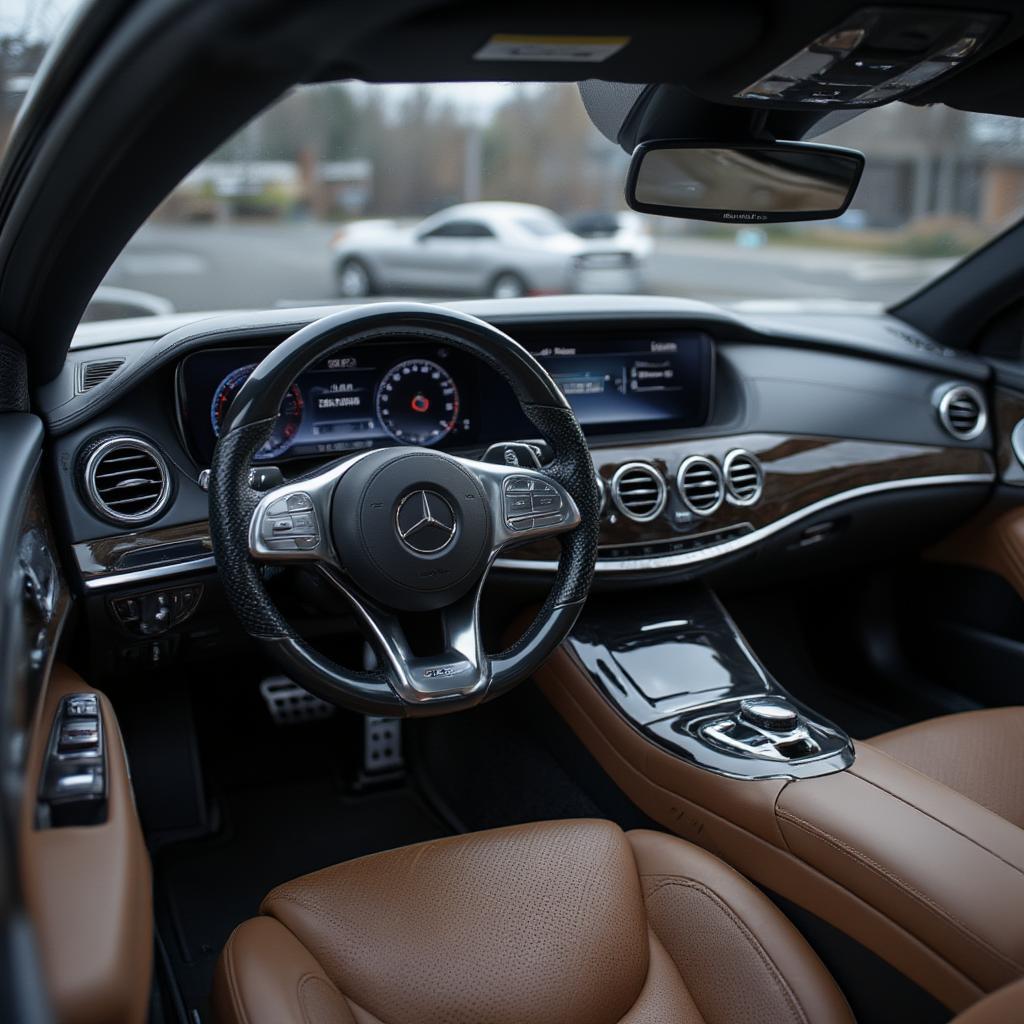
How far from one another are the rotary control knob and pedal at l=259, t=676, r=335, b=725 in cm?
114

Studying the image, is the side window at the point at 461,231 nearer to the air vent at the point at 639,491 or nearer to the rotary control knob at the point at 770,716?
the air vent at the point at 639,491

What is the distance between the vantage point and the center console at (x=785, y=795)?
143 cm

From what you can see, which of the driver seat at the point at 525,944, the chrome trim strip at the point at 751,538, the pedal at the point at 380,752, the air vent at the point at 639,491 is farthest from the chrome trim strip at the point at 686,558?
the pedal at the point at 380,752

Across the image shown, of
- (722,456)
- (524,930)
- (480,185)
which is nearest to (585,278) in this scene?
(480,185)

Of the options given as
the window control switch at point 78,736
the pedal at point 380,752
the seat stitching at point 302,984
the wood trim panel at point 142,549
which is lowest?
the pedal at point 380,752

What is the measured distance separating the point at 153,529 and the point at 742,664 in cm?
120

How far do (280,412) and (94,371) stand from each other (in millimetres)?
345

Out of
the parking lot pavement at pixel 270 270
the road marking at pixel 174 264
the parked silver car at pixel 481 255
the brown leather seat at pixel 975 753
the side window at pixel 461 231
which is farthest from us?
the side window at pixel 461 231

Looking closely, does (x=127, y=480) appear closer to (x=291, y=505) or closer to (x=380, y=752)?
(x=291, y=505)

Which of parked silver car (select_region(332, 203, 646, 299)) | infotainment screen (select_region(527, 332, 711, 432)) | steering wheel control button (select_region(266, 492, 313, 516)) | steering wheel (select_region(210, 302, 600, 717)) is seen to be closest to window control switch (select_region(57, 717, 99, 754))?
steering wheel (select_region(210, 302, 600, 717))

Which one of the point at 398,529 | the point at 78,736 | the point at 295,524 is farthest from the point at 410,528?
the point at 78,736

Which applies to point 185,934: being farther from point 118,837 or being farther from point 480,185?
point 480,185

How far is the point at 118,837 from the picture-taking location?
1208 millimetres

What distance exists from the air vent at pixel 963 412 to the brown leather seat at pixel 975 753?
0.89m
